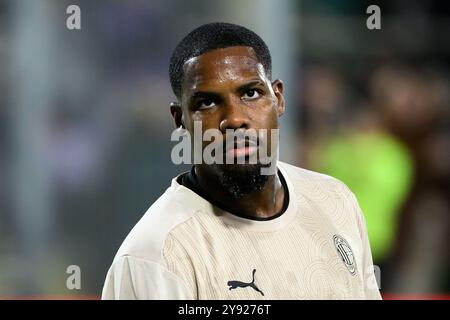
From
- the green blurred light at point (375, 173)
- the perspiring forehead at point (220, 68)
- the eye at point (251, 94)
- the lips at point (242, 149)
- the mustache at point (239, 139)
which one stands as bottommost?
the green blurred light at point (375, 173)

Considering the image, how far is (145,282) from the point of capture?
250 centimetres

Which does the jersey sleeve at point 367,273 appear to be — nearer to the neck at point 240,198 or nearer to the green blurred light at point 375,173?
the neck at point 240,198

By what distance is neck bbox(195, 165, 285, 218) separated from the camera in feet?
9.12

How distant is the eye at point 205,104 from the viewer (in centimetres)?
274

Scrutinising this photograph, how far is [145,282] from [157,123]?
11.7 ft

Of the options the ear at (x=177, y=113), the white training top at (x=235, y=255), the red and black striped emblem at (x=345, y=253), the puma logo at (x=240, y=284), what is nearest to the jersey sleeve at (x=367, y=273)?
the white training top at (x=235, y=255)

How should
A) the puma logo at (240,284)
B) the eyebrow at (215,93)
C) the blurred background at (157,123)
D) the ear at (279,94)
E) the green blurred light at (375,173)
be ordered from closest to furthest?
1. the puma logo at (240,284)
2. the eyebrow at (215,93)
3. the ear at (279,94)
4. the green blurred light at (375,173)
5. the blurred background at (157,123)

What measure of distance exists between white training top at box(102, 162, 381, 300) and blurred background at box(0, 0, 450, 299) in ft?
8.65

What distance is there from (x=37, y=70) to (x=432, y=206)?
9.58 ft

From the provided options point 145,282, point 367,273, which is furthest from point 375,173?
point 145,282

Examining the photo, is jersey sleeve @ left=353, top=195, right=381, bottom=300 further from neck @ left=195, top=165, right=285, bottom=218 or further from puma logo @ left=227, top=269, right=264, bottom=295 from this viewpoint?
puma logo @ left=227, top=269, right=264, bottom=295

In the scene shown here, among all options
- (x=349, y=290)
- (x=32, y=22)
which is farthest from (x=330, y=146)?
(x=349, y=290)

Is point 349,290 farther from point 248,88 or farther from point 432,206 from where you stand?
point 432,206

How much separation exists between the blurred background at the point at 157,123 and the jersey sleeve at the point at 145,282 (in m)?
3.17
